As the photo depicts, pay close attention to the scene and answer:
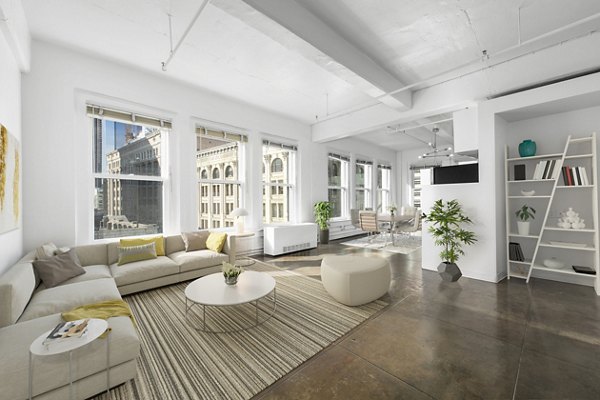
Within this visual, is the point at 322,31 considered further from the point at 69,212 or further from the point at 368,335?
the point at 69,212

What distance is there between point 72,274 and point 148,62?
3.09 m

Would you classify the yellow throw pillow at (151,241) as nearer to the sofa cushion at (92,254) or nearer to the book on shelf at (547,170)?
the sofa cushion at (92,254)

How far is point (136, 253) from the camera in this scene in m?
3.55

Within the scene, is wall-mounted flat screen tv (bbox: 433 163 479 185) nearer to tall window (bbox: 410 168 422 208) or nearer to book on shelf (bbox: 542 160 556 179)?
book on shelf (bbox: 542 160 556 179)

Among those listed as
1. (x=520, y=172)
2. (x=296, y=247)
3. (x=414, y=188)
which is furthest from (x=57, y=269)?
(x=414, y=188)

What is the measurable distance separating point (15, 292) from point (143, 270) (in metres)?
1.44

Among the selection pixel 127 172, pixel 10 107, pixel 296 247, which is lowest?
pixel 296 247

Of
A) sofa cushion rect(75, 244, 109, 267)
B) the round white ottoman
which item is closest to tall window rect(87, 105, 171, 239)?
sofa cushion rect(75, 244, 109, 267)

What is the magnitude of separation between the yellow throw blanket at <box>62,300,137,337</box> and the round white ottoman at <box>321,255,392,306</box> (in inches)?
79.6

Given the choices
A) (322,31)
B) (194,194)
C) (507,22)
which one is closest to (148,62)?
(194,194)

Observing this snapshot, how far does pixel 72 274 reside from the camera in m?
2.80

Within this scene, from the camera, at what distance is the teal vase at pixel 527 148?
369 centimetres

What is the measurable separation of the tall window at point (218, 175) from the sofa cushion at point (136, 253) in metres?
1.21

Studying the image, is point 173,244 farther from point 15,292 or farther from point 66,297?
point 15,292
